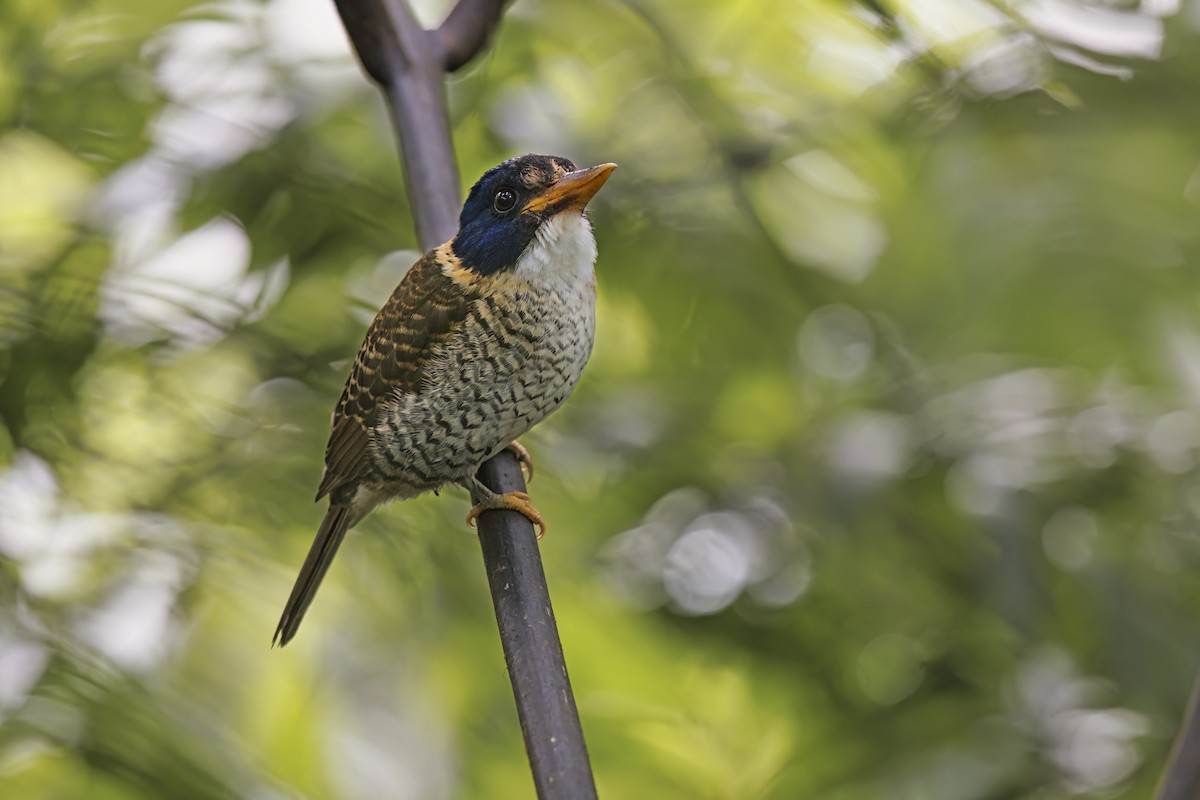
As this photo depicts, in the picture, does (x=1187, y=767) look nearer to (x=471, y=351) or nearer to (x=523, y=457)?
(x=471, y=351)

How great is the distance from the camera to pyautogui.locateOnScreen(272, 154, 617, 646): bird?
2.31 metres

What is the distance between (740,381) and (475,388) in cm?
56

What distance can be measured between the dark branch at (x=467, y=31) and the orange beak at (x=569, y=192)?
0.89ft

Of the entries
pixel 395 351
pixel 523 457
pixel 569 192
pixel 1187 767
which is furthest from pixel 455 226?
pixel 1187 767

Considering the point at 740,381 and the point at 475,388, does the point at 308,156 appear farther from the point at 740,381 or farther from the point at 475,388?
the point at 740,381

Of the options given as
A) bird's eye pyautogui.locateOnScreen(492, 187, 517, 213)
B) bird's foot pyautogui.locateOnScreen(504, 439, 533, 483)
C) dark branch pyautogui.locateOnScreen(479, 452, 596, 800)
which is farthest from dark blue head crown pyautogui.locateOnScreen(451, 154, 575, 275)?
dark branch pyautogui.locateOnScreen(479, 452, 596, 800)

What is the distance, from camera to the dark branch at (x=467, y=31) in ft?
7.01

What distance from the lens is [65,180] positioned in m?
2.56

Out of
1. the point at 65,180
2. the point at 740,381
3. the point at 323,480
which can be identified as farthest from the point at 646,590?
the point at 65,180

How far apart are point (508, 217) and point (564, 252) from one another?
14 centimetres

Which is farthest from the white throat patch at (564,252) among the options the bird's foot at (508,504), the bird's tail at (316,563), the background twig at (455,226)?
the bird's tail at (316,563)

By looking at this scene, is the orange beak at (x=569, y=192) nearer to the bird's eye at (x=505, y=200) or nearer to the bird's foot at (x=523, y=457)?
the bird's eye at (x=505, y=200)

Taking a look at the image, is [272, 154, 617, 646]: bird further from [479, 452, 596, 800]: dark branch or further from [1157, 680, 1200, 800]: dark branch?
[1157, 680, 1200, 800]: dark branch

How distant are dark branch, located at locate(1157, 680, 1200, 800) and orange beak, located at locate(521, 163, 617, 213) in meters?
1.43
